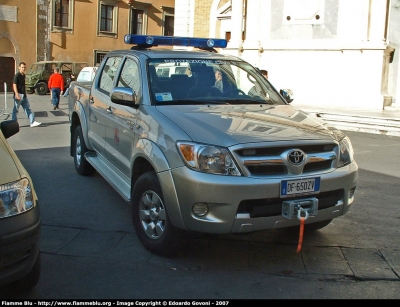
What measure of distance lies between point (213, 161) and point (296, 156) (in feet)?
2.28

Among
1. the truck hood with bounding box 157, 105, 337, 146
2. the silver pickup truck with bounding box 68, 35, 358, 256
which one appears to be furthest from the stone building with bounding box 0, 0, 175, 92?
the truck hood with bounding box 157, 105, 337, 146

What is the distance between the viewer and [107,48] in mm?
39875

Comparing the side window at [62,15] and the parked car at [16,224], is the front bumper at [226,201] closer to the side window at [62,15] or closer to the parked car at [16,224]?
the parked car at [16,224]

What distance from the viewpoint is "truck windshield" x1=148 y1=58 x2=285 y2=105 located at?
5453 millimetres

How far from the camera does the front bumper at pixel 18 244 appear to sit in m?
3.32

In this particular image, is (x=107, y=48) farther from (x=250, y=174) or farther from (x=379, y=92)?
(x=250, y=174)

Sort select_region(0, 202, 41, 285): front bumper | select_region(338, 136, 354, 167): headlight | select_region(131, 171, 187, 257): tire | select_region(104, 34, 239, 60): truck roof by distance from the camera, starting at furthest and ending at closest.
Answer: select_region(104, 34, 239, 60): truck roof < select_region(338, 136, 354, 167): headlight < select_region(131, 171, 187, 257): tire < select_region(0, 202, 41, 285): front bumper

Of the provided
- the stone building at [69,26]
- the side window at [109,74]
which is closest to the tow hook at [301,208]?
the side window at [109,74]

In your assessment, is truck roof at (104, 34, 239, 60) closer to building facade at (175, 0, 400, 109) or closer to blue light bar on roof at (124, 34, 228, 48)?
blue light bar on roof at (124, 34, 228, 48)

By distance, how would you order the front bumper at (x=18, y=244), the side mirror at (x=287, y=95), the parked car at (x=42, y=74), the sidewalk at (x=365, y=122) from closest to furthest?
the front bumper at (x=18, y=244) → the side mirror at (x=287, y=95) → the sidewalk at (x=365, y=122) → the parked car at (x=42, y=74)

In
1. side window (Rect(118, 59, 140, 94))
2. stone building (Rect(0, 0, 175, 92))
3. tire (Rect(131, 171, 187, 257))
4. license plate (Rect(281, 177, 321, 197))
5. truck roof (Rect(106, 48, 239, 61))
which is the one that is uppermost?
stone building (Rect(0, 0, 175, 92))

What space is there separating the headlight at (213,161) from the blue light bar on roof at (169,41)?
2.60m

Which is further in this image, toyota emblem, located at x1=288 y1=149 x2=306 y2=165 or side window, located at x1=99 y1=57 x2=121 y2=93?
side window, located at x1=99 y1=57 x2=121 y2=93

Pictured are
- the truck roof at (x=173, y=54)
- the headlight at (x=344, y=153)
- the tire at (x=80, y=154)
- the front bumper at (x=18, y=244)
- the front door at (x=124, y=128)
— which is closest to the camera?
the front bumper at (x=18, y=244)
